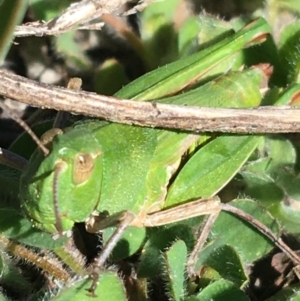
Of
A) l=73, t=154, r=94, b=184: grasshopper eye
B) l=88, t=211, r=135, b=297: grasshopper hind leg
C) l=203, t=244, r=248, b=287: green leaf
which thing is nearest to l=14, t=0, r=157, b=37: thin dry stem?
l=73, t=154, r=94, b=184: grasshopper eye

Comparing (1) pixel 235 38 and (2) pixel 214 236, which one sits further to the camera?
(1) pixel 235 38

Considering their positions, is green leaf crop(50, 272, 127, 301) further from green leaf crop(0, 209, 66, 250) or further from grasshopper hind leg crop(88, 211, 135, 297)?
green leaf crop(0, 209, 66, 250)

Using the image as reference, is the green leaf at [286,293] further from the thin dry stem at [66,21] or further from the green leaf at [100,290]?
the thin dry stem at [66,21]

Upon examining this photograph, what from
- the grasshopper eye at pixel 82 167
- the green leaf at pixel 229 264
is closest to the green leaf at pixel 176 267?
the green leaf at pixel 229 264

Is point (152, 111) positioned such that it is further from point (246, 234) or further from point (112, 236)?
point (246, 234)

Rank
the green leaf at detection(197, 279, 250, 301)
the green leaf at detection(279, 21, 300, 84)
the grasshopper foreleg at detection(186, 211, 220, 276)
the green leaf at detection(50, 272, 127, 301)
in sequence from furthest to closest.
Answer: the green leaf at detection(279, 21, 300, 84) < the grasshopper foreleg at detection(186, 211, 220, 276) < the green leaf at detection(197, 279, 250, 301) < the green leaf at detection(50, 272, 127, 301)

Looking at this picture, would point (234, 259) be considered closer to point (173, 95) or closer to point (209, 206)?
point (209, 206)

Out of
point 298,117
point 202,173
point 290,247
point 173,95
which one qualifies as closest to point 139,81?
point 173,95
